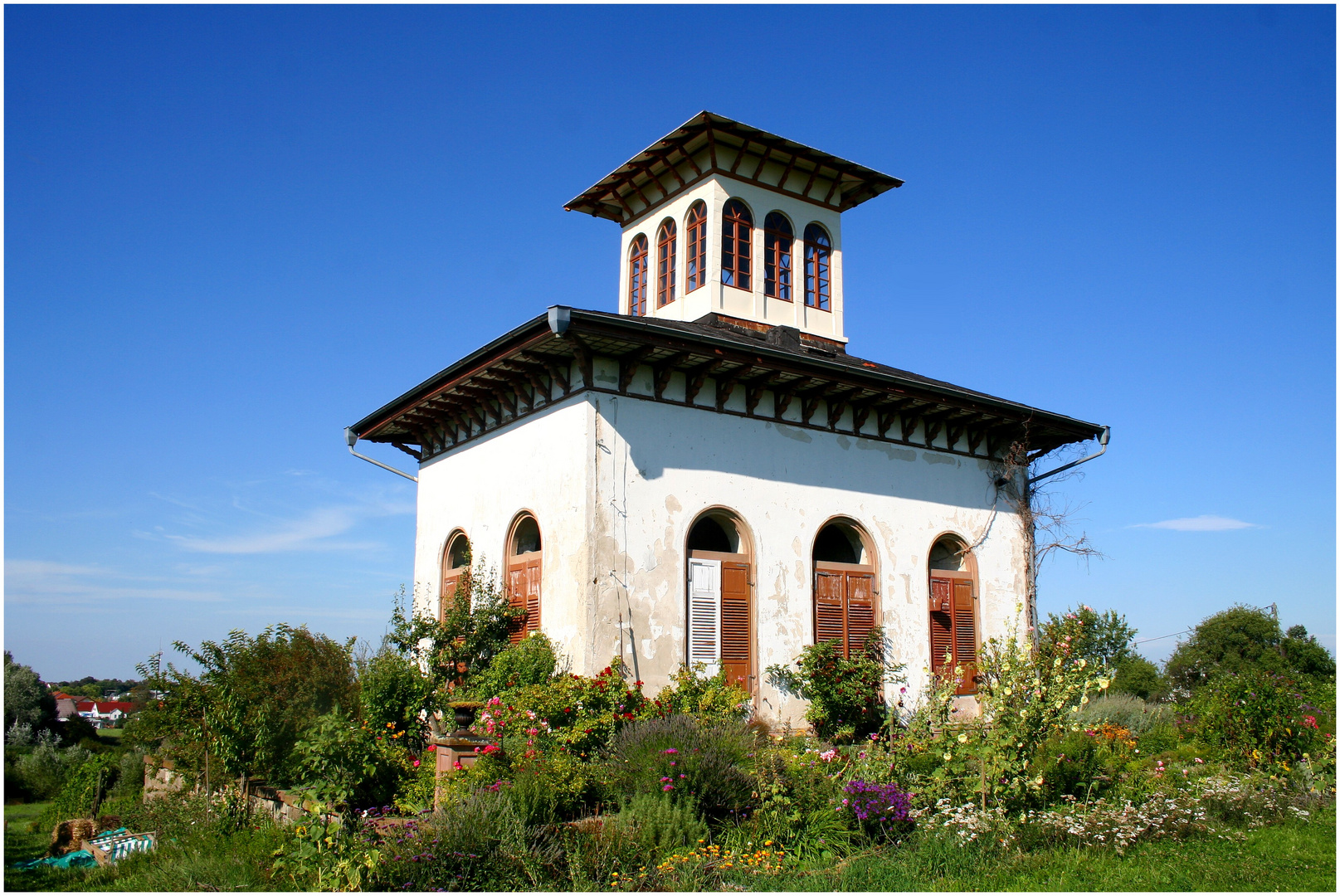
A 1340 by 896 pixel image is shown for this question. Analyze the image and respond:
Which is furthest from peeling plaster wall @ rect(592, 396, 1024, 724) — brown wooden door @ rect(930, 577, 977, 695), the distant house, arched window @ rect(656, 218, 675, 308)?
the distant house

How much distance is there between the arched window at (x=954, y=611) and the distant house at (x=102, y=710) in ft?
119

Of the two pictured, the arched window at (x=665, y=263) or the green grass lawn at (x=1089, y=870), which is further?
the arched window at (x=665, y=263)

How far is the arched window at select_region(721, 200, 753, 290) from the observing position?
16.0 m

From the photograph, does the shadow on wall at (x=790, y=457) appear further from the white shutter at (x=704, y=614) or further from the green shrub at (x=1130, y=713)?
the green shrub at (x=1130, y=713)

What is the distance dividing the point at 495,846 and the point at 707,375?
694 centimetres

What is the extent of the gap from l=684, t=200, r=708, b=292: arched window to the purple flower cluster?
9517mm

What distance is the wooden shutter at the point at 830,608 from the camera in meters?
13.3

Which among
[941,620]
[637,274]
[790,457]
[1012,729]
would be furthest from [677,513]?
[637,274]

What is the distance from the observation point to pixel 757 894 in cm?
693

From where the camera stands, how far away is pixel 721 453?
12.8 metres

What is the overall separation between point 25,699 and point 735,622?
34.7m

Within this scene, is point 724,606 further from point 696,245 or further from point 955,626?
point 696,245

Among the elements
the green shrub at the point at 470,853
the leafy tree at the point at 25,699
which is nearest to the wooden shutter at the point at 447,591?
the green shrub at the point at 470,853

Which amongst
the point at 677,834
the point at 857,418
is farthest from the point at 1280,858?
the point at 857,418
